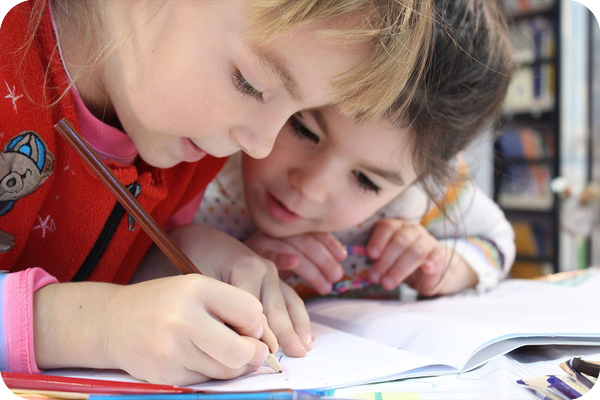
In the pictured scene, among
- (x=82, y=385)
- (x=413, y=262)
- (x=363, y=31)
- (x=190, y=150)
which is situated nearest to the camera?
(x=82, y=385)

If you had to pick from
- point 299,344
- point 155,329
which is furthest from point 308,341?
point 155,329

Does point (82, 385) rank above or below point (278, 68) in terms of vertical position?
below

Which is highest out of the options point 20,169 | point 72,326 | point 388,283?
point 20,169

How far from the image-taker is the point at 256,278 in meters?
0.52

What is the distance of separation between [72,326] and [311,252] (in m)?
0.38

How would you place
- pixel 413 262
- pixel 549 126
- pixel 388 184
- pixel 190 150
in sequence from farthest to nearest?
pixel 549 126 → pixel 413 262 → pixel 388 184 → pixel 190 150

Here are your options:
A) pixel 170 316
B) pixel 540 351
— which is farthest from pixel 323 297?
pixel 170 316

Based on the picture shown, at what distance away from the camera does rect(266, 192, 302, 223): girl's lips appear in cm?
67

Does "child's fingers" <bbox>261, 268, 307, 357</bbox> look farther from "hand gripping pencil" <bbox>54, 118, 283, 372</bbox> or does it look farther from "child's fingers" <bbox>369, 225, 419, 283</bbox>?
"child's fingers" <bbox>369, 225, 419, 283</bbox>

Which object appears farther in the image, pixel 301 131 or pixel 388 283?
pixel 388 283

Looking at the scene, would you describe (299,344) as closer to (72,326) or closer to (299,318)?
(299,318)

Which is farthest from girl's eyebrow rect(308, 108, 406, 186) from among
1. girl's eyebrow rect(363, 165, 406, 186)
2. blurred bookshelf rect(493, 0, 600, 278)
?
blurred bookshelf rect(493, 0, 600, 278)

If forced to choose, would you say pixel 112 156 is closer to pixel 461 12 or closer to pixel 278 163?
pixel 278 163

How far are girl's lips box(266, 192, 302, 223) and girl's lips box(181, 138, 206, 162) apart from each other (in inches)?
6.2
